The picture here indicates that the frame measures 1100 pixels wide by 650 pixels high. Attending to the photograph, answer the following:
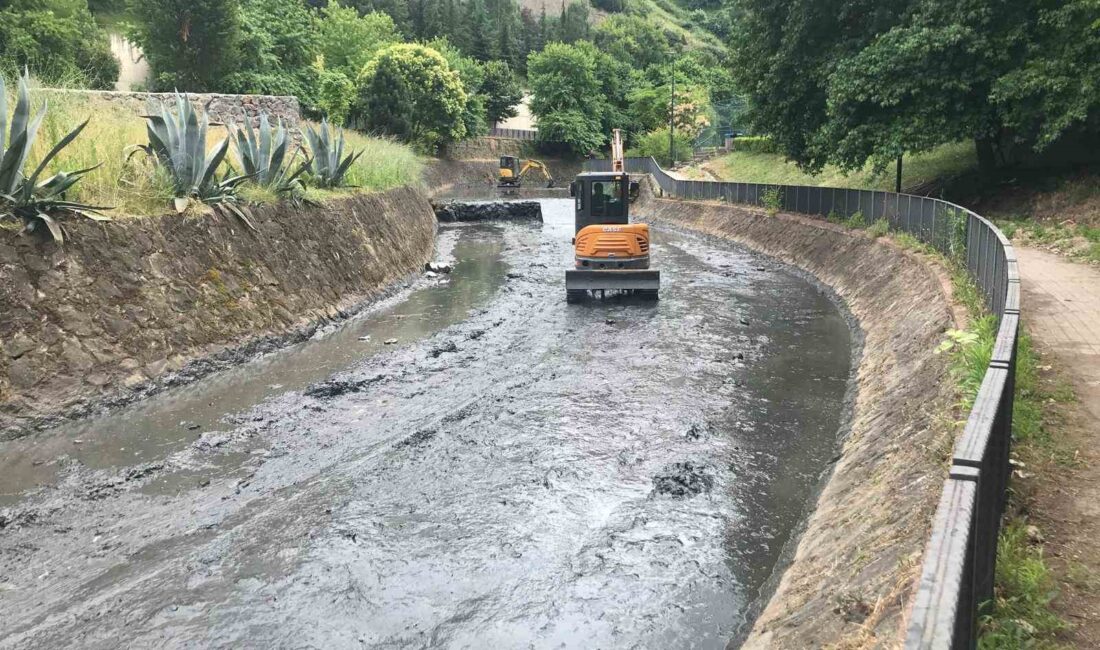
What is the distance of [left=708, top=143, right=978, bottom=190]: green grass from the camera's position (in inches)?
1061

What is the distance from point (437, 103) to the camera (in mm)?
58594

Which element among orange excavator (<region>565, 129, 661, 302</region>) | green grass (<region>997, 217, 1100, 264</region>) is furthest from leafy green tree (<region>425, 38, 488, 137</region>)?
green grass (<region>997, 217, 1100, 264</region>)

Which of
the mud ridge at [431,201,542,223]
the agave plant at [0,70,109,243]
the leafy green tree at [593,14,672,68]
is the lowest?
the mud ridge at [431,201,542,223]

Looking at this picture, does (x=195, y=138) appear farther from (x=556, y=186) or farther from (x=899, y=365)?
(x=556, y=186)

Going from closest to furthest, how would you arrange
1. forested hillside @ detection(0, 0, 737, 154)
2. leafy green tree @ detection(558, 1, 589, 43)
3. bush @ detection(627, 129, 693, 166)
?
forested hillside @ detection(0, 0, 737, 154), bush @ detection(627, 129, 693, 166), leafy green tree @ detection(558, 1, 589, 43)

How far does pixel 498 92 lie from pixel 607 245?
6922 centimetres

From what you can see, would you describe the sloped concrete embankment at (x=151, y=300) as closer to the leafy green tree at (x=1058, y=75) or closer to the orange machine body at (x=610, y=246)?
the orange machine body at (x=610, y=246)

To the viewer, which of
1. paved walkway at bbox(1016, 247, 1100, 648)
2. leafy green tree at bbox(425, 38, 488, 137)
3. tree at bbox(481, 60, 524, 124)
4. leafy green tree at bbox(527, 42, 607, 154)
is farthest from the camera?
tree at bbox(481, 60, 524, 124)

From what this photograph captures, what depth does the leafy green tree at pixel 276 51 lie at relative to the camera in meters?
41.6

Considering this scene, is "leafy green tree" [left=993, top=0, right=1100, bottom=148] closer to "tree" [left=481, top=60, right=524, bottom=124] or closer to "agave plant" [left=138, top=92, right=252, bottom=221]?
"agave plant" [left=138, top=92, right=252, bottom=221]

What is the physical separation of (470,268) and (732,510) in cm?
1725

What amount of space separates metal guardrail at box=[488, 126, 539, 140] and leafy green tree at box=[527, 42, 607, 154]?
4199 millimetres

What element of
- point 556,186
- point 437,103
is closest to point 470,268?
point 437,103

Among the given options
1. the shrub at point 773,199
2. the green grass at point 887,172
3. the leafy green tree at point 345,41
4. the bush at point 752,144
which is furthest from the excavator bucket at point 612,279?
the leafy green tree at point 345,41
